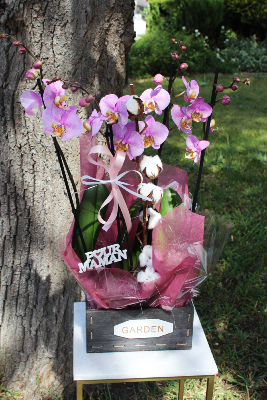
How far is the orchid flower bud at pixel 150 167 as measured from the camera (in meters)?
0.87

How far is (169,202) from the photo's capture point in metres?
1.03

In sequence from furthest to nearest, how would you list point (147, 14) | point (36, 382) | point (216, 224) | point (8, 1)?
point (147, 14) < point (36, 382) < point (8, 1) < point (216, 224)

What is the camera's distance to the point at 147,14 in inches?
373

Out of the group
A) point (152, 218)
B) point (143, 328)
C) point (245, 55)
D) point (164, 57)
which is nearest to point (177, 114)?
point (152, 218)

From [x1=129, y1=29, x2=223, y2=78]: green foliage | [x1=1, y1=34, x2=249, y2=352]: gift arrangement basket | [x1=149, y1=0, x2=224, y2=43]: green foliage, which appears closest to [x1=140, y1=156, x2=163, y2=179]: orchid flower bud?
[x1=1, y1=34, x2=249, y2=352]: gift arrangement basket

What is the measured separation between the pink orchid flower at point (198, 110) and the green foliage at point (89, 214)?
1.02ft

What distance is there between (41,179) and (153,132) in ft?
1.99

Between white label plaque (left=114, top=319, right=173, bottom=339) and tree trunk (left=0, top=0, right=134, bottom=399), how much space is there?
1.07 ft

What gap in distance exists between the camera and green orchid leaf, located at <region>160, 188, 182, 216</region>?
3.37ft

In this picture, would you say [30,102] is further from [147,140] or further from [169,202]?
[169,202]

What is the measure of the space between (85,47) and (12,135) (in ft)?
1.27

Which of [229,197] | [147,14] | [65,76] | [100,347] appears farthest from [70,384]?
[147,14]

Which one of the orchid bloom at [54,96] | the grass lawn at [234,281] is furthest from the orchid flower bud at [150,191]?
the grass lawn at [234,281]

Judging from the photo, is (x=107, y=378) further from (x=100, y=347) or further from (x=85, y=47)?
(x=85, y=47)
